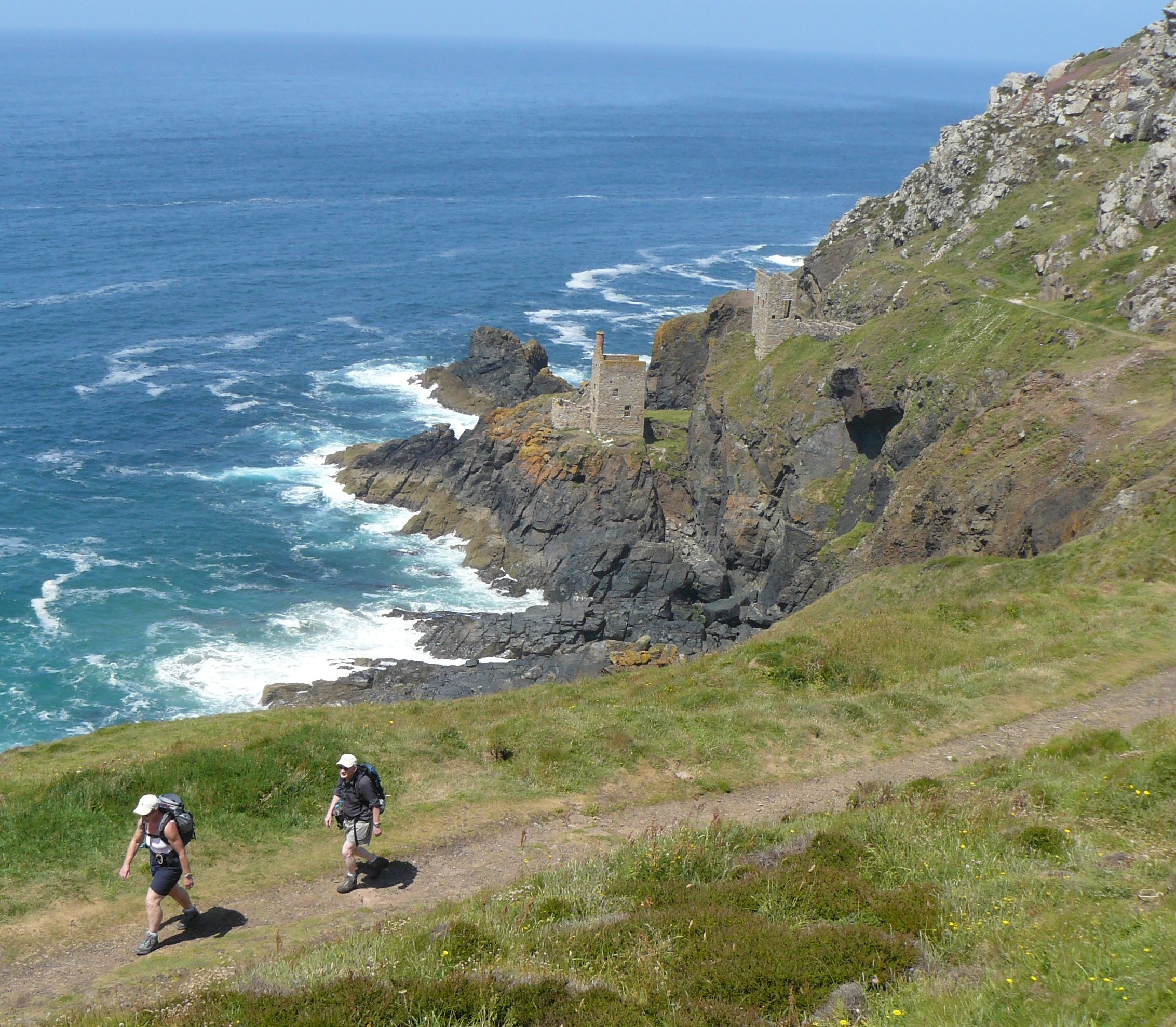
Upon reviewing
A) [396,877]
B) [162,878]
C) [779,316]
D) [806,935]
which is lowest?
[396,877]

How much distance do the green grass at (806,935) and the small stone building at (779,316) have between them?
175ft

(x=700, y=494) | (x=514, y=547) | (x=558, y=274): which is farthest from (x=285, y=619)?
(x=558, y=274)

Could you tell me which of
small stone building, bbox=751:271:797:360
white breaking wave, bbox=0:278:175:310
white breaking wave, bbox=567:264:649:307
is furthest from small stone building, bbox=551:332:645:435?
white breaking wave, bbox=0:278:175:310

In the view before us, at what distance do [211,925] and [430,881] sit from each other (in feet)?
10.3

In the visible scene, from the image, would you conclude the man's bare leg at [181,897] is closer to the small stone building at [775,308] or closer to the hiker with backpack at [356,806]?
the hiker with backpack at [356,806]

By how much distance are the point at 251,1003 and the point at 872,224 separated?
78302mm

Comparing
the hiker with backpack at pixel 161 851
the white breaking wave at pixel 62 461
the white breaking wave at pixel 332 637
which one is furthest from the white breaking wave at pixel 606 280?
the hiker with backpack at pixel 161 851

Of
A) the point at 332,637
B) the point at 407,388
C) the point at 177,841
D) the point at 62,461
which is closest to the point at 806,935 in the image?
the point at 177,841

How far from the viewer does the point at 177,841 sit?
1486 cm

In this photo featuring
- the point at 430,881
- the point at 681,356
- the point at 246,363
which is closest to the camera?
the point at 430,881

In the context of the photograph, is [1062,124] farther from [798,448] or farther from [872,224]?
[798,448]

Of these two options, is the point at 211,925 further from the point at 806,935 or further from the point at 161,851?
the point at 806,935

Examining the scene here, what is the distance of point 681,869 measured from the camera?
50.5ft

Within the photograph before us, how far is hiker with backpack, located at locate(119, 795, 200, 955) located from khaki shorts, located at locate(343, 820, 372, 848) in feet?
7.03
